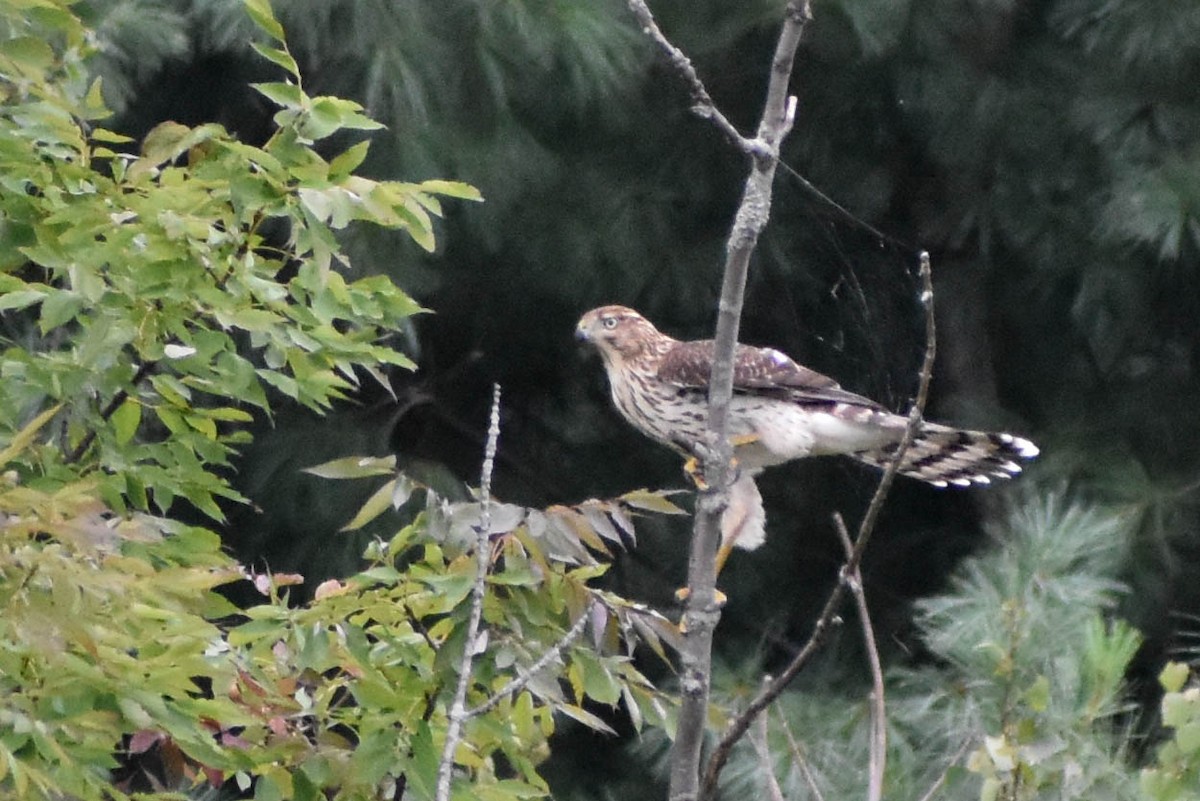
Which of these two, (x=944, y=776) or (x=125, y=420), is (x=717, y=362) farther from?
(x=125, y=420)

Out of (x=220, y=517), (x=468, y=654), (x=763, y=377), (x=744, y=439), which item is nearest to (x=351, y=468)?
(x=468, y=654)

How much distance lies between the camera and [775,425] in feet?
11.0

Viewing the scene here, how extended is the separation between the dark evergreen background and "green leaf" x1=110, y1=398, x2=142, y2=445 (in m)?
1.40

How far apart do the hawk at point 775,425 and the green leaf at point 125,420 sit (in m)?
1.36

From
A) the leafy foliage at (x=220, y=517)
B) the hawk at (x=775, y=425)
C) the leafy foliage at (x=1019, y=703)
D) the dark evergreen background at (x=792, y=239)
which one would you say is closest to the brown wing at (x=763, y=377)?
the hawk at (x=775, y=425)

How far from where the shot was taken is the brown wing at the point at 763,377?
3.37 metres

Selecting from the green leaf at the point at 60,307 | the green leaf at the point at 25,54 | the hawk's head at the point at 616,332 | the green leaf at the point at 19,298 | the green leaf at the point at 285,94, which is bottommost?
the green leaf at the point at 19,298

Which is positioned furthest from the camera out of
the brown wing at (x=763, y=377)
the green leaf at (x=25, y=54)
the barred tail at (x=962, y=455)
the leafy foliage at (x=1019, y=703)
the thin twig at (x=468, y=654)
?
the brown wing at (x=763, y=377)

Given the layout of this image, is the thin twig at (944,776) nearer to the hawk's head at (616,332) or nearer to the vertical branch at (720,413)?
the vertical branch at (720,413)

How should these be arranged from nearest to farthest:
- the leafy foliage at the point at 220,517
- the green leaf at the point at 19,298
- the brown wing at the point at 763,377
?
1. the leafy foliage at the point at 220,517
2. the green leaf at the point at 19,298
3. the brown wing at the point at 763,377

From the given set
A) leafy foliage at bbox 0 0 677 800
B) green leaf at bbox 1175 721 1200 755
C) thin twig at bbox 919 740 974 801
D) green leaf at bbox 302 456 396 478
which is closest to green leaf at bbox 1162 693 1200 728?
green leaf at bbox 1175 721 1200 755

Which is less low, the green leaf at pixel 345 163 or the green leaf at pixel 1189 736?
the green leaf at pixel 345 163

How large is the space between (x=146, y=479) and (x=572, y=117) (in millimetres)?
1895

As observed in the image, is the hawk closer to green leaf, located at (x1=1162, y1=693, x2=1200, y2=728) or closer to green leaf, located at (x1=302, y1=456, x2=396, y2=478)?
green leaf, located at (x1=302, y1=456, x2=396, y2=478)
